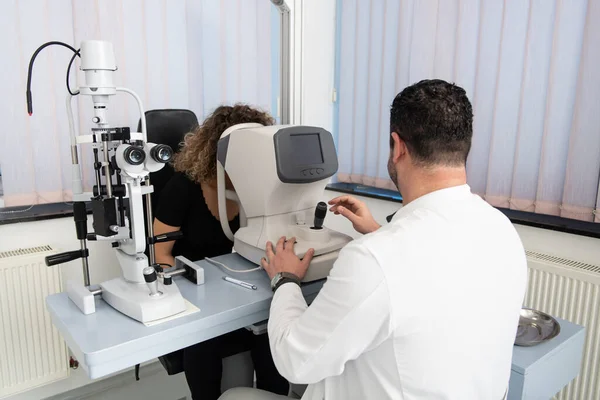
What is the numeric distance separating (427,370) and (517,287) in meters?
0.26

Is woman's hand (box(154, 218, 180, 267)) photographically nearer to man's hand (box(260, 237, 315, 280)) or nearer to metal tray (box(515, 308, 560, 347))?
man's hand (box(260, 237, 315, 280))

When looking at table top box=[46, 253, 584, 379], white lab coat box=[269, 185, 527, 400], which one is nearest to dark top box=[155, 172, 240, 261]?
table top box=[46, 253, 584, 379]

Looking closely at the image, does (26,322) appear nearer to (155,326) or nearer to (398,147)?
(155,326)

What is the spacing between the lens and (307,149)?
3.97 ft

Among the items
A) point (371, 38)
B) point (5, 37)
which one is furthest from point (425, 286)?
point (371, 38)

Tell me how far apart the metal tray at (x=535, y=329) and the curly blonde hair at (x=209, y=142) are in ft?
3.23

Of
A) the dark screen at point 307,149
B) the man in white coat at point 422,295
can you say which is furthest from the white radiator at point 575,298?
the dark screen at point 307,149

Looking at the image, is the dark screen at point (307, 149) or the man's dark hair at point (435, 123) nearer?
the man's dark hair at point (435, 123)

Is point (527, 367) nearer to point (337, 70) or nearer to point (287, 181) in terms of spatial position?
point (287, 181)

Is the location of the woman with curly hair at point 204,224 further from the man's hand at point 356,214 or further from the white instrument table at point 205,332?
the man's hand at point 356,214

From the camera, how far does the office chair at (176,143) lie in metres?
1.55

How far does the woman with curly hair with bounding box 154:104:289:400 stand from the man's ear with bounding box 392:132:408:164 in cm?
70

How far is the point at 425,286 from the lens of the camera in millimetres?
752

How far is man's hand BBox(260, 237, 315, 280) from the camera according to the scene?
3.72 ft
